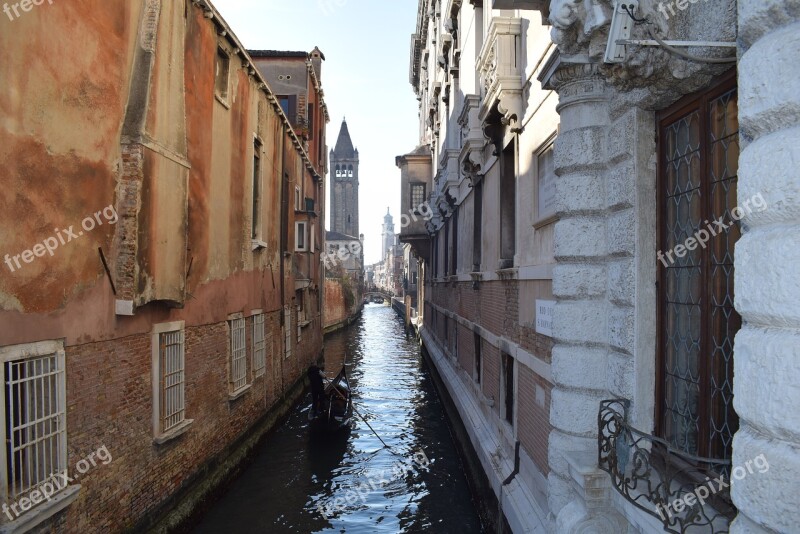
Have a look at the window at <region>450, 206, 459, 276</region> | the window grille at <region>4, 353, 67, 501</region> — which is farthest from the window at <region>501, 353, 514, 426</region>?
the window at <region>450, 206, 459, 276</region>

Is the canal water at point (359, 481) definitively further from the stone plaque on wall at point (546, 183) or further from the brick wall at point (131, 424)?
the stone plaque on wall at point (546, 183)

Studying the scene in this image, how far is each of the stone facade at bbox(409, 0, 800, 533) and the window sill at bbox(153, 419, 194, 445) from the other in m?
3.97

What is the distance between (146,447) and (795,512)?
20.4 ft

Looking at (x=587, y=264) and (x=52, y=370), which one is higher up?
(x=587, y=264)

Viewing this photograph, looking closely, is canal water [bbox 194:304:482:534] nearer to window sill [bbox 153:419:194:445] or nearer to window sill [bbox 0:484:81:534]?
window sill [bbox 153:419:194:445]

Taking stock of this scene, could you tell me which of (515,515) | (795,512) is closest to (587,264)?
(795,512)

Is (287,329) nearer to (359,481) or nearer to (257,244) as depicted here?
(257,244)

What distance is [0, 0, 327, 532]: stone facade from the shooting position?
15.5 feet

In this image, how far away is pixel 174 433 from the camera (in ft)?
23.7

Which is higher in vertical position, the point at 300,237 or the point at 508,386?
the point at 300,237

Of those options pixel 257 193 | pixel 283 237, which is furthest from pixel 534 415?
pixel 283 237

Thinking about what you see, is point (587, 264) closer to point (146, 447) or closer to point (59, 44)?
point (59, 44)

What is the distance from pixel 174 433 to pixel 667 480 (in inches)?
233

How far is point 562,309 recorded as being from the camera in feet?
14.6
